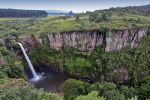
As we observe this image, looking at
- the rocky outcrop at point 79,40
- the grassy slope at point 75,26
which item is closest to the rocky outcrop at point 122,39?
the grassy slope at point 75,26

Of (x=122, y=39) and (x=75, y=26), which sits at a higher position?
(x=75, y=26)

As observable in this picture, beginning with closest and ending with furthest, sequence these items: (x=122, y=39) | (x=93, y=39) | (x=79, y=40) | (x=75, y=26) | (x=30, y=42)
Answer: (x=30, y=42)
(x=122, y=39)
(x=79, y=40)
(x=93, y=39)
(x=75, y=26)

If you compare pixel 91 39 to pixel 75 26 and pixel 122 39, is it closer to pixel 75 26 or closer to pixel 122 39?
pixel 75 26

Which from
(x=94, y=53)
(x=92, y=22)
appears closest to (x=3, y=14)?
(x=92, y=22)

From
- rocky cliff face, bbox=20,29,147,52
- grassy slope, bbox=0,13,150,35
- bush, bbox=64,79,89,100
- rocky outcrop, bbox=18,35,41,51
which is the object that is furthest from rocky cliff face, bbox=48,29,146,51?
bush, bbox=64,79,89,100

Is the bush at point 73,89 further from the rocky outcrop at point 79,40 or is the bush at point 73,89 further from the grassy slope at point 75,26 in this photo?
the grassy slope at point 75,26

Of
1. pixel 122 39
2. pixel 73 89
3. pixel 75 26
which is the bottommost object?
pixel 73 89

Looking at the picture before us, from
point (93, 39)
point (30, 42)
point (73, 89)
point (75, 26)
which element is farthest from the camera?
point (75, 26)

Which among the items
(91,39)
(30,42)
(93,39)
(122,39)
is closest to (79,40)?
(91,39)

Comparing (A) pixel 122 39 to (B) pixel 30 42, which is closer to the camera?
(B) pixel 30 42
